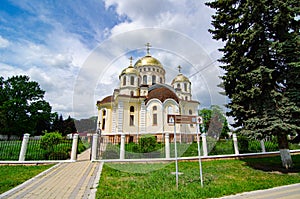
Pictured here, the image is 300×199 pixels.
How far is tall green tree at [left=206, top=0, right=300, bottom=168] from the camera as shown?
279 inches

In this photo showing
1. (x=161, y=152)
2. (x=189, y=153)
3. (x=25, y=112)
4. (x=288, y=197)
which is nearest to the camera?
(x=288, y=197)

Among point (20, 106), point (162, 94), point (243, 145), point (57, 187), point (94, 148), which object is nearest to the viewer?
point (57, 187)

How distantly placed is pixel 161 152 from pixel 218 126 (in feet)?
13.6

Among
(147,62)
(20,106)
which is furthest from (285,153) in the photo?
(20,106)

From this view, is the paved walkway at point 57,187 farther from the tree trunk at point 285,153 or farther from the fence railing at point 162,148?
the tree trunk at point 285,153

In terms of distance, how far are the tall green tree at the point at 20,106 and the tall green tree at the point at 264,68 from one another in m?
35.0

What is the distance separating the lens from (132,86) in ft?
91.2

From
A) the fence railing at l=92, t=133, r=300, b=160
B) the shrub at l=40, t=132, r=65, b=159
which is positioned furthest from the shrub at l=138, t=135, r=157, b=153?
the shrub at l=40, t=132, r=65, b=159

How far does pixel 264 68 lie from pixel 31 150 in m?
12.6

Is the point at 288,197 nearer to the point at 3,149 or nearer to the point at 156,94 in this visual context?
the point at 3,149

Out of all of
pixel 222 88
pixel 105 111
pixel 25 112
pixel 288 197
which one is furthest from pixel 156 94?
pixel 25 112

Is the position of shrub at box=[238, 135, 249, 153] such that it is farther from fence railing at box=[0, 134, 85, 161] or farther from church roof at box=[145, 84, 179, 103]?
church roof at box=[145, 84, 179, 103]

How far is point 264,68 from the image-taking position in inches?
287

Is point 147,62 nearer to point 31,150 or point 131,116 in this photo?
point 131,116
